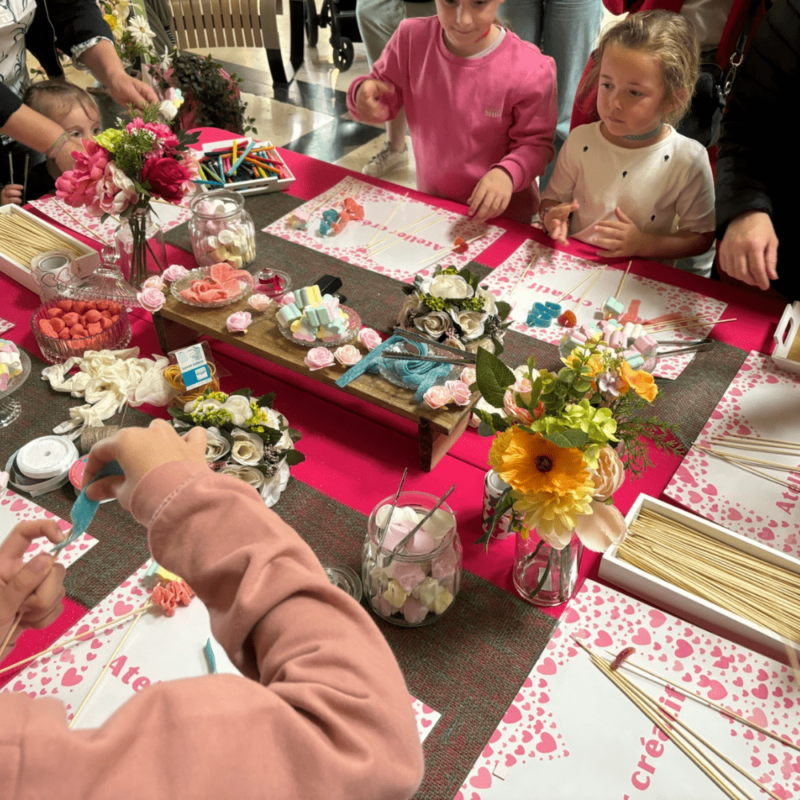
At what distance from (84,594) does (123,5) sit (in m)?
2.55

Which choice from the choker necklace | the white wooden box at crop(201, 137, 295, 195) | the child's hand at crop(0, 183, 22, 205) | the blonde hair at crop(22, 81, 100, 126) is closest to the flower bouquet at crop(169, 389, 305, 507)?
the white wooden box at crop(201, 137, 295, 195)

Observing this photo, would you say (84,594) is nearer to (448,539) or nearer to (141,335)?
(448,539)

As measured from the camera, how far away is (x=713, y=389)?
1.38 meters

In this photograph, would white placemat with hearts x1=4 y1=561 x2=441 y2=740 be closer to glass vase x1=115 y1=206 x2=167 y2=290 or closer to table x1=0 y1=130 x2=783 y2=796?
table x1=0 y1=130 x2=783 y2=796

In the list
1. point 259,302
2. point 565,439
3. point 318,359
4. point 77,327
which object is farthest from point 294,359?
point 565,439

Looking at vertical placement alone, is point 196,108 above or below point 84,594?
above

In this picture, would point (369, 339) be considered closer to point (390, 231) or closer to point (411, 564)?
point (411, 564)

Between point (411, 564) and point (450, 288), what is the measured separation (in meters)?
0.61

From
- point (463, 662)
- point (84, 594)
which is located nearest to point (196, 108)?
point (84, 594)

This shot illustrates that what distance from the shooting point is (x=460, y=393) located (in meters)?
1.16

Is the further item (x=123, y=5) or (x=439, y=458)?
(x=123, y=5)

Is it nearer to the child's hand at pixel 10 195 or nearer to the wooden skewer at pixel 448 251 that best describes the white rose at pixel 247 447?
the wooden skewer at pixel 448 251

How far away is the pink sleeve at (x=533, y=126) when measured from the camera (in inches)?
75.0

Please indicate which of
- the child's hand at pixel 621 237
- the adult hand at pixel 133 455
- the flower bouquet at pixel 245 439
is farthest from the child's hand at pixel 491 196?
the adult hand at pixel 133 455
